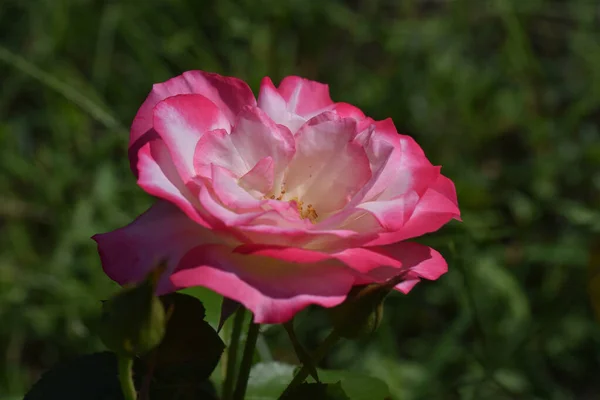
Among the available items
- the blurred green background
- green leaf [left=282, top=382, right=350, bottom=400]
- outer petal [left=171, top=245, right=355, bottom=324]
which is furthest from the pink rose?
the blurred green background

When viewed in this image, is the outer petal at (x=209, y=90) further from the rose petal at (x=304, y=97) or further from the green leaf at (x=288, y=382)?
the green leaf at (x=288, y=382)

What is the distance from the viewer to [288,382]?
0.70 m

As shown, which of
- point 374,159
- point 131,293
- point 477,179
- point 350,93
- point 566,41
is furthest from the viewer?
point 566,41

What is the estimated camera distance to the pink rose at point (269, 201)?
1.53 ft

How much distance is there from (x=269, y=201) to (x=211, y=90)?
5.0 inches

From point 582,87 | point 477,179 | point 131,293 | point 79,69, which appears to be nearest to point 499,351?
point 477,179

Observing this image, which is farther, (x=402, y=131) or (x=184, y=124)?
(x=402, y=131)

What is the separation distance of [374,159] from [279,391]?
9.7 inches

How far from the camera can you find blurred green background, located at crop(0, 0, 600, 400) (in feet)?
4.18

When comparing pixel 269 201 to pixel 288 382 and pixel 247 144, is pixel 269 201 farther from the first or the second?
pixel 288 382

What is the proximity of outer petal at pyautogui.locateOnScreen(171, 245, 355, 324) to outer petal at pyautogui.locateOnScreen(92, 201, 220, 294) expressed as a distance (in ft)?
0.04

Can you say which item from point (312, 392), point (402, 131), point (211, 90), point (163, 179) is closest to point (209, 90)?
point (211, 90)

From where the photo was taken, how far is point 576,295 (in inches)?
54.2

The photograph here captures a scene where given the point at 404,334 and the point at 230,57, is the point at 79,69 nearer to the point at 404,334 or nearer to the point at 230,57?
the point at 230,57
